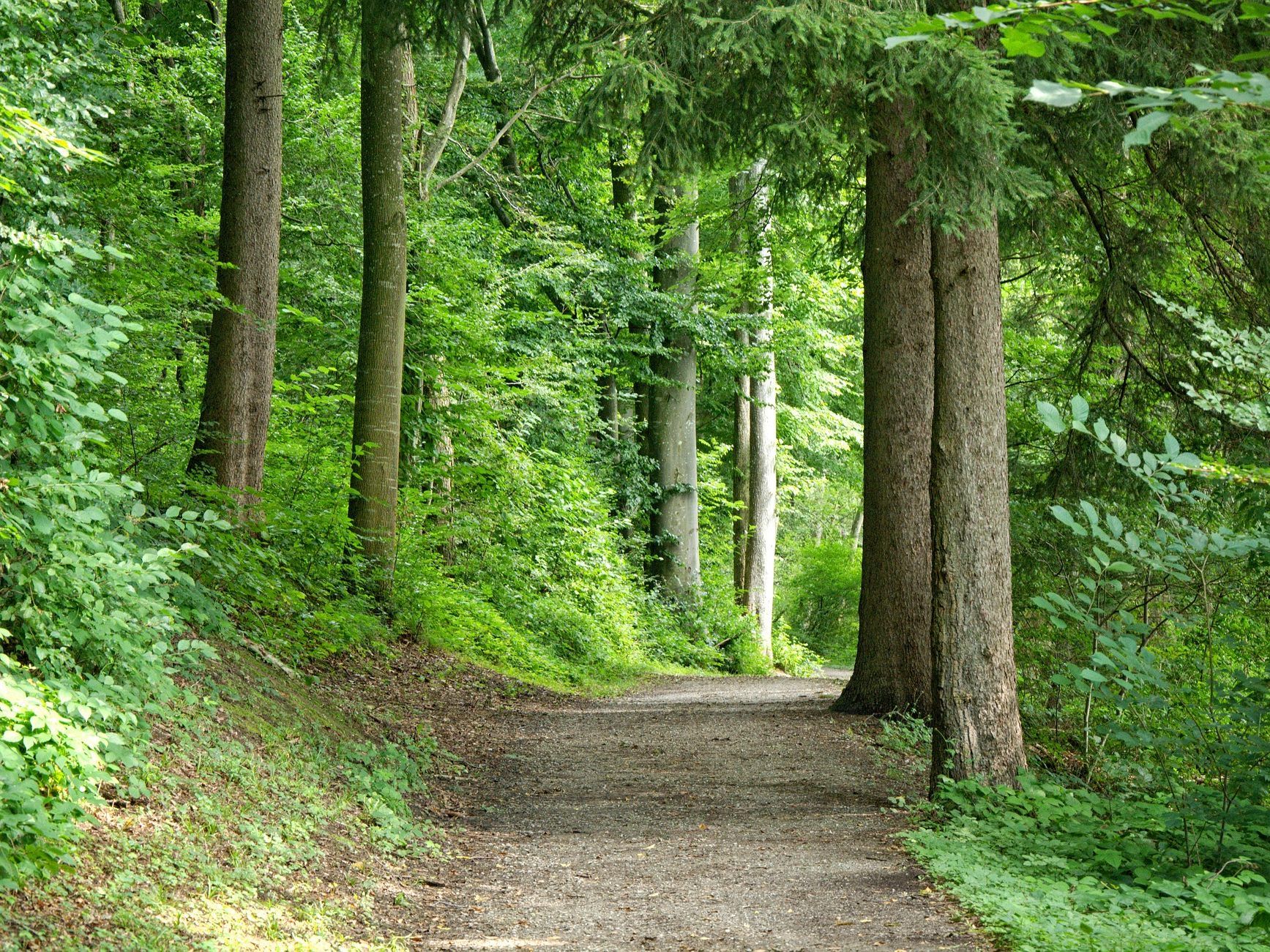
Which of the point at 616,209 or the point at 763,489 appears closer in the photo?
the point at 616,209

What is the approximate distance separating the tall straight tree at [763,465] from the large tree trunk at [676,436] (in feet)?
4.41

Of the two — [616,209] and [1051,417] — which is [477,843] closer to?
[1051,417]

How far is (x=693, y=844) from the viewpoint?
6625 mm

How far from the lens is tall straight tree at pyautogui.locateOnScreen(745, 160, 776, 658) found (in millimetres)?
21031

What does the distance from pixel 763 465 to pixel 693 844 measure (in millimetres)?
15863

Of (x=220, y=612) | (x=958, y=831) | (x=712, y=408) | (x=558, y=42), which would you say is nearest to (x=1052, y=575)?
(x=958, y=831)

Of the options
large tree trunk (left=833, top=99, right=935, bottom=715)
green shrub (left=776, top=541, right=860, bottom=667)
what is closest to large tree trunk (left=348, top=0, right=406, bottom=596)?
large tree trunk (left=833, top=99, right=935, bottom=715)

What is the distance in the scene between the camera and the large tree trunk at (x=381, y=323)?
1149cm

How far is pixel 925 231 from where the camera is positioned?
980cm

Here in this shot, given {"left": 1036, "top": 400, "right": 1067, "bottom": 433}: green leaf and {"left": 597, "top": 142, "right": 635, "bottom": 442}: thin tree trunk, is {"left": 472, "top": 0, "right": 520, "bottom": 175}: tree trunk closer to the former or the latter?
{"left": 597, "top": 142, "right": 635, "bottom": 442}: thin tree trunk

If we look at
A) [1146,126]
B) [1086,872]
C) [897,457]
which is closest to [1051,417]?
[1146,126]

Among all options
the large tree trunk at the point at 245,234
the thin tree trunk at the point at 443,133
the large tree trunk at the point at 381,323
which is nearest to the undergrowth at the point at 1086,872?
the large tree trunk at the point at 245,234

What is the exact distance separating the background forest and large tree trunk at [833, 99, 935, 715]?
0.13ft

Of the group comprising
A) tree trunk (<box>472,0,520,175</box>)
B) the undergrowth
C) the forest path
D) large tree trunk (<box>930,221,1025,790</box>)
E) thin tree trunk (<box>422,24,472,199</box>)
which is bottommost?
the forest path
